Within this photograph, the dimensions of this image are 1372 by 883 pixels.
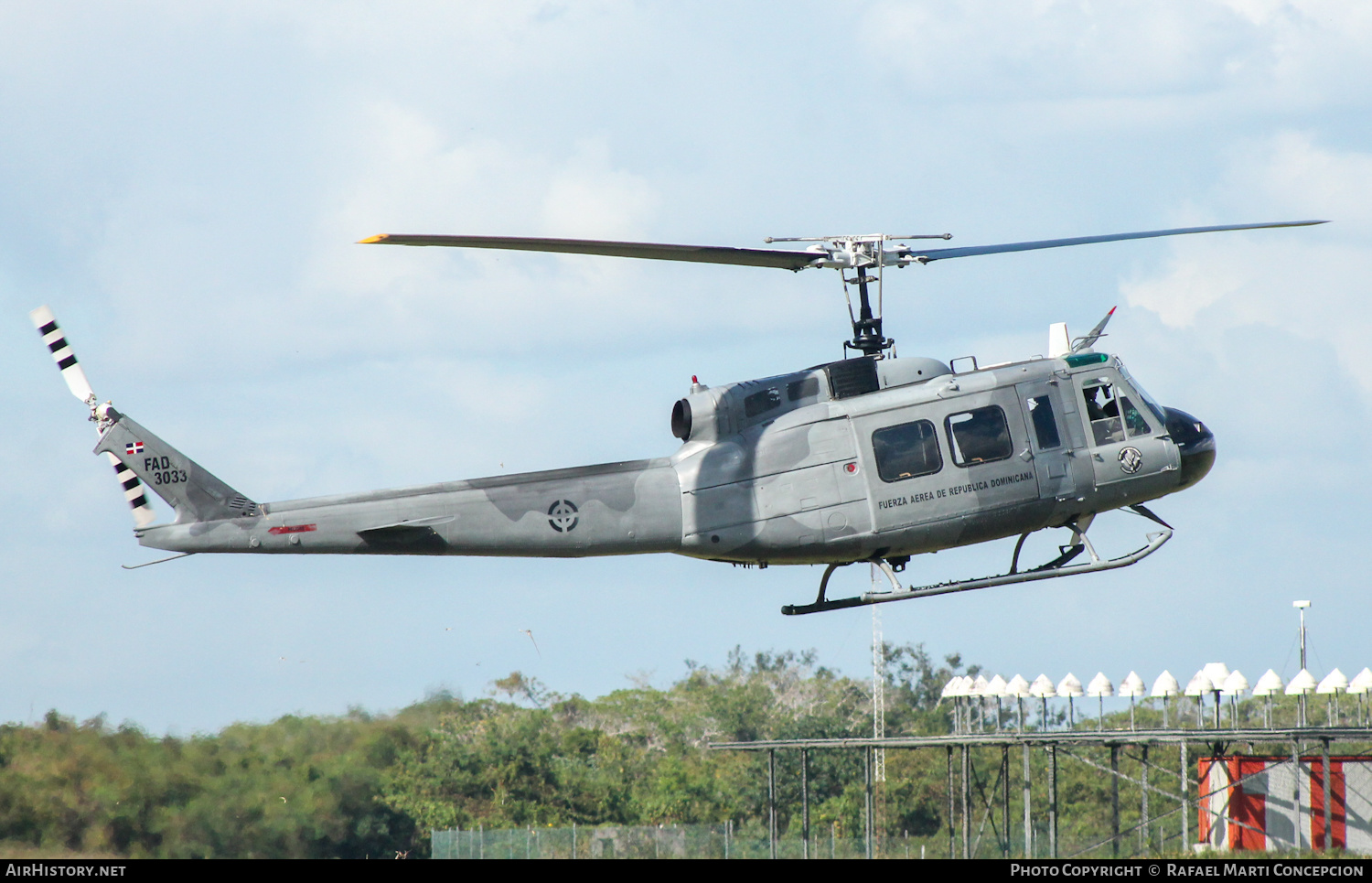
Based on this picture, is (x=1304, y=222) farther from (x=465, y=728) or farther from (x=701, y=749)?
(x=701, y=749)

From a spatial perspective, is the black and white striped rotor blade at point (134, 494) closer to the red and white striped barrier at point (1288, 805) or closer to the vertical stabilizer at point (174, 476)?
the vertical stabilizer at point (174, 476)

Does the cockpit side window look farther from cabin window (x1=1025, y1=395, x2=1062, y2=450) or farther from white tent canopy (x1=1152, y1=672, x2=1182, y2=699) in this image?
white tent canopy (x1=1152, y1=672, x2=1182, y2=699)

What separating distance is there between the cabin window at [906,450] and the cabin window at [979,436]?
9.9 inches

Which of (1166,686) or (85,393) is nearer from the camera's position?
(85,393)

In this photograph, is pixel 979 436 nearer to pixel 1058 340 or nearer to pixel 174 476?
pixel 1058 340

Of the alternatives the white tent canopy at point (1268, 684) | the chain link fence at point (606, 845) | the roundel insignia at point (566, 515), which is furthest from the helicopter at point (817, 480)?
the chain link fence at point (606, 845)

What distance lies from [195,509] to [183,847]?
615 inches

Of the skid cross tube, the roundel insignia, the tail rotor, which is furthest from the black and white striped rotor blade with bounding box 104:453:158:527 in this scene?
the skid cross tube

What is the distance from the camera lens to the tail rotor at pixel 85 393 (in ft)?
58.9

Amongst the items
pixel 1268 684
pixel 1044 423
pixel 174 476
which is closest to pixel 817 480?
pixel 1044 423

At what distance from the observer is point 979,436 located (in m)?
18.9

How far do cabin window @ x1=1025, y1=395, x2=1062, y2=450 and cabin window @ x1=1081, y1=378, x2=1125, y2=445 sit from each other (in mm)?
565

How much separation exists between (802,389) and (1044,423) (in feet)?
10.1
